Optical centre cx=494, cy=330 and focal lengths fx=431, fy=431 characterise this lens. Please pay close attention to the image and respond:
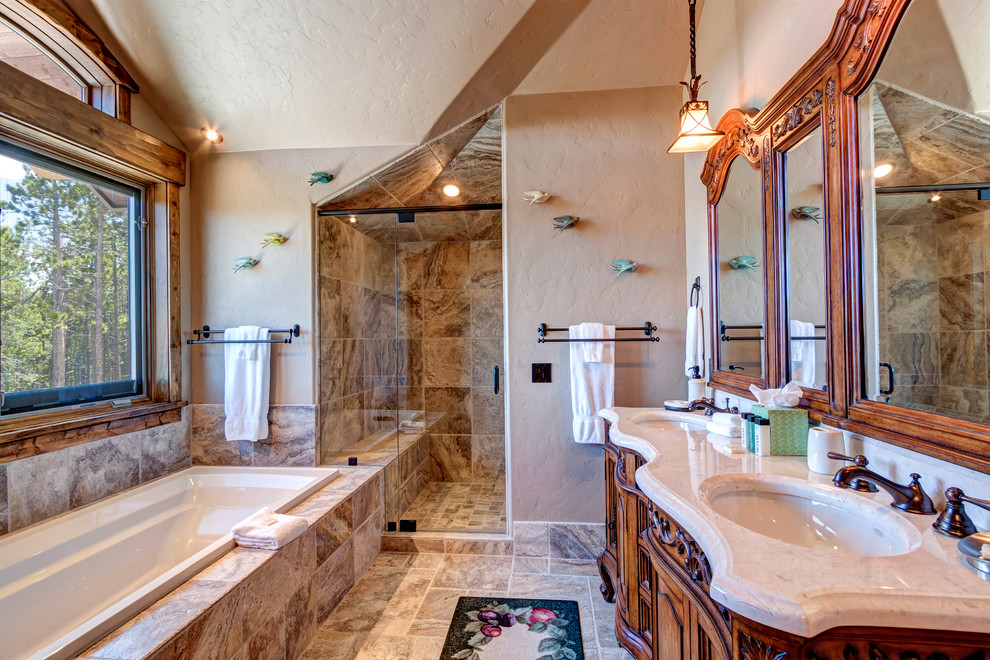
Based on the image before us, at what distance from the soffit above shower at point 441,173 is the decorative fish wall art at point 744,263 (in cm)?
148

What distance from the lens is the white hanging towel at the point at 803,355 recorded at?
1337 millimetres

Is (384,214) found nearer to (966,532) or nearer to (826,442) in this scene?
(826,442)

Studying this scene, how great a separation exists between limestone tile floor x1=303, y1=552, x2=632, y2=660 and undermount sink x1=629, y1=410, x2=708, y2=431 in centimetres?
90

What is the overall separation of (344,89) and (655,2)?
1.70 m

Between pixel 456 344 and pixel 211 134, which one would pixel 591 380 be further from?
pixel 211 134

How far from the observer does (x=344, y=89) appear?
2.41m

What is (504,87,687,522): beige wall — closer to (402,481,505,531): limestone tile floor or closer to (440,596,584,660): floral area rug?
(402,481,505,531): limestone tile floor

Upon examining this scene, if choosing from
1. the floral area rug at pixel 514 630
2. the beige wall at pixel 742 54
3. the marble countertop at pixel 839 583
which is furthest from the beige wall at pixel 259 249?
the marble countertop at pixel 839 583

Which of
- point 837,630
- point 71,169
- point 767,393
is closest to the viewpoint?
point 837,630

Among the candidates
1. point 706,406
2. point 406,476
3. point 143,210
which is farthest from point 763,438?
point 143,210

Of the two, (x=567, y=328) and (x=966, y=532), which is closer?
(x=966, y=532)

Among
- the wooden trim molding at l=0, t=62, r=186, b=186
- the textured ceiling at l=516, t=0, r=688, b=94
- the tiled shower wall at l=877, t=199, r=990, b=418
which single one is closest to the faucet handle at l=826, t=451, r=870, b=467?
the tiled shower wall at l=877, t=199, r=990, b=418

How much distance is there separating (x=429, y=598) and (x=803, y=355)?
6.42 feet

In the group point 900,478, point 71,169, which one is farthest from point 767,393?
point 71,169
